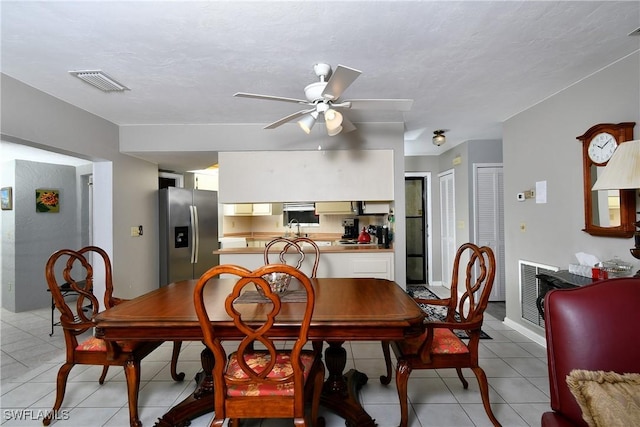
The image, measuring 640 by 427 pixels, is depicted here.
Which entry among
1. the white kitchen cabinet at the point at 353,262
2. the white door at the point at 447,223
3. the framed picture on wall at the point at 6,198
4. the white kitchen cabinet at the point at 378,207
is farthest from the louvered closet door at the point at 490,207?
the framed picture on wall at the point at 6,198

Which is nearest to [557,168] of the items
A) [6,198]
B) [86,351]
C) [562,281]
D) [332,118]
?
[562,281]

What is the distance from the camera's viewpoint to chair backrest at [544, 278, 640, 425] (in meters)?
1.08

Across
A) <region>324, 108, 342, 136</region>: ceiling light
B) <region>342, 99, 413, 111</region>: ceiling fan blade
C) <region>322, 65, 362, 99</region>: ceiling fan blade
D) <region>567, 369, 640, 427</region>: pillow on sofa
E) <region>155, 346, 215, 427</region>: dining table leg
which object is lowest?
<region>155, 346, 215, 427</region>: dining table leg

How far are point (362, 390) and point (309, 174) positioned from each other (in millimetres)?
2371

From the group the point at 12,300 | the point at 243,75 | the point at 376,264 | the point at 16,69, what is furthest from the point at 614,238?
the point at 12,300

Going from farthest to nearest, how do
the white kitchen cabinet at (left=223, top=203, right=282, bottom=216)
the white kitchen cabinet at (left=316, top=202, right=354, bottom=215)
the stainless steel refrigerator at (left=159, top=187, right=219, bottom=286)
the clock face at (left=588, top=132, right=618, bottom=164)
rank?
the white kitchen cabinet at (left=223, top=203, right=282, bottom=216) → the white kitchen cabinet at (left=316, top=202, right=354, bottom=215) → the stainless steel refrigerator at (left=159, top=187, right=219, bottom=286) → the clock face at (left=588, top=132, right=618, bottom=164)

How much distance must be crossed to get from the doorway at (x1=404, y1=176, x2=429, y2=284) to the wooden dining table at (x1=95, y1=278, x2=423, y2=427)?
3730 millimetres

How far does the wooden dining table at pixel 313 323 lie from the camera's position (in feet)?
4.89

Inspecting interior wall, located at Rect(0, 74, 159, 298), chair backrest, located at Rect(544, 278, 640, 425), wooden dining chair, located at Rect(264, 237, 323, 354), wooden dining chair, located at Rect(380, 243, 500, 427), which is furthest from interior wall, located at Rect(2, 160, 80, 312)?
chair backrest, located at Rect(544, 278, 640, 425)

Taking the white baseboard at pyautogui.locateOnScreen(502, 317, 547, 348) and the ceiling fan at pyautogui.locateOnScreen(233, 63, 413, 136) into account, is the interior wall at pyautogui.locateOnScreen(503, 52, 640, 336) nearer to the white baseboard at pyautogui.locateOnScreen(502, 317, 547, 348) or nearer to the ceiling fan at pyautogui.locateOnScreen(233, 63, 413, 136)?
the white baseboard at pyautogui.locateOnScreen(502, 317, 547, 348)

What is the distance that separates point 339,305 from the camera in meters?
1.73

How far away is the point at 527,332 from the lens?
3229mm

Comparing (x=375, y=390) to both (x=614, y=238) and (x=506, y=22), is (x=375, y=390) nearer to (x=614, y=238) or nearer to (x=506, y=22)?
(x=614, y=238)

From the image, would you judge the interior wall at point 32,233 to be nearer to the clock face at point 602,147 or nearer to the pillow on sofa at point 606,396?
the pillow on sofa at point 606,396
